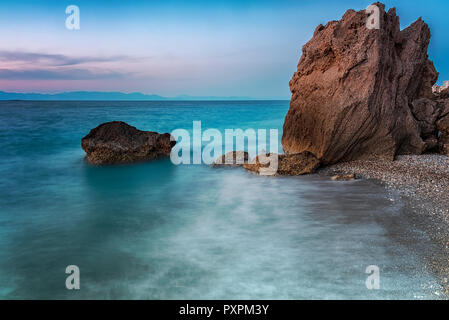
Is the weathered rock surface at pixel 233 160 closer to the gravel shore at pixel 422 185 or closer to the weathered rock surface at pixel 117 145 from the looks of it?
the weathered rock surface at pixel 117 145

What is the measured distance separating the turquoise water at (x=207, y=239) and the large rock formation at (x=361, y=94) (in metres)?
1.56

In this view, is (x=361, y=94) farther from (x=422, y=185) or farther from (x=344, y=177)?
(x=422, y=185)

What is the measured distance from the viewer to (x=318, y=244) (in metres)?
4.58

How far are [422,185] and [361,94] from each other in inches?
102

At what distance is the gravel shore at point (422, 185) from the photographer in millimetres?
4324

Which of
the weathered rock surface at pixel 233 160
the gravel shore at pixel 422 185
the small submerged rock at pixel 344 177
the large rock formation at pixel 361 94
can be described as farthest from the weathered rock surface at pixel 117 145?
the small submerged rock at pixel 344 177

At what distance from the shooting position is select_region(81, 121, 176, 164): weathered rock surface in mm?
9945

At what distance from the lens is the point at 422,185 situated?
6.52m

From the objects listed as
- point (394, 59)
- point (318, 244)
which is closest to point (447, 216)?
point (318, 244)

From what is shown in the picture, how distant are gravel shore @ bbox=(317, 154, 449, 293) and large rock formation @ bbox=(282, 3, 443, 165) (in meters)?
0.47
